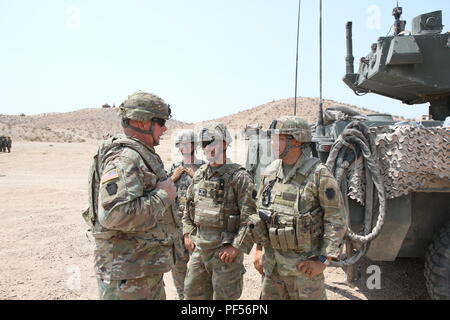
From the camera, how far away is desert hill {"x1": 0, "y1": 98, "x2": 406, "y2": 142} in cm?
3559

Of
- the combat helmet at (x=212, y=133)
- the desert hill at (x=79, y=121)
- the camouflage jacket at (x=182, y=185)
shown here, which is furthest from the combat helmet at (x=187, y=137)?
the desert hill at (x=79, y=121)

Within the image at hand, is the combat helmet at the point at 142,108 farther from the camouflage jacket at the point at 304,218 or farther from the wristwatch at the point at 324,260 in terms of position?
the wristwatch at the point at 324,260

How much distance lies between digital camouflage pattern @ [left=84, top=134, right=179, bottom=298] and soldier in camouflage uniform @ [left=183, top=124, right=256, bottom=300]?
27.9 inches

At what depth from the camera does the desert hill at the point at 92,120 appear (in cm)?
3559

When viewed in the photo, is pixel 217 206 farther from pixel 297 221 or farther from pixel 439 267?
pixel 439 267

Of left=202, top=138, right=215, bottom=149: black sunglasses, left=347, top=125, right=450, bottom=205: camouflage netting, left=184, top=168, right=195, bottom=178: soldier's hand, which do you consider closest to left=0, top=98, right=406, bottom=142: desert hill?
left=347, top=125, right=450, bottom=205: camouflage netting

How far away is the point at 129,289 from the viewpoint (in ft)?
7.80

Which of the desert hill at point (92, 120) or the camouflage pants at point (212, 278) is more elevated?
the desert hill at point (92, 120)

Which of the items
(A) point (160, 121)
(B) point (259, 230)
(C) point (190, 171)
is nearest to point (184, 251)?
(C) point (190, 171)

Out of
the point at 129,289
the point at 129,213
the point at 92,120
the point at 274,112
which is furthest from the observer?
the point at 92,120

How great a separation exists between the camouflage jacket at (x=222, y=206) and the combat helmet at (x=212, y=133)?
239 millimetres

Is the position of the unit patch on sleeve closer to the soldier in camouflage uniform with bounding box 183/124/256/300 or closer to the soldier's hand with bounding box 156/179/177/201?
the soldier's hand with bounding box 156/179/177/201

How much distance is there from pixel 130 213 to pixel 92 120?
6724 cm
